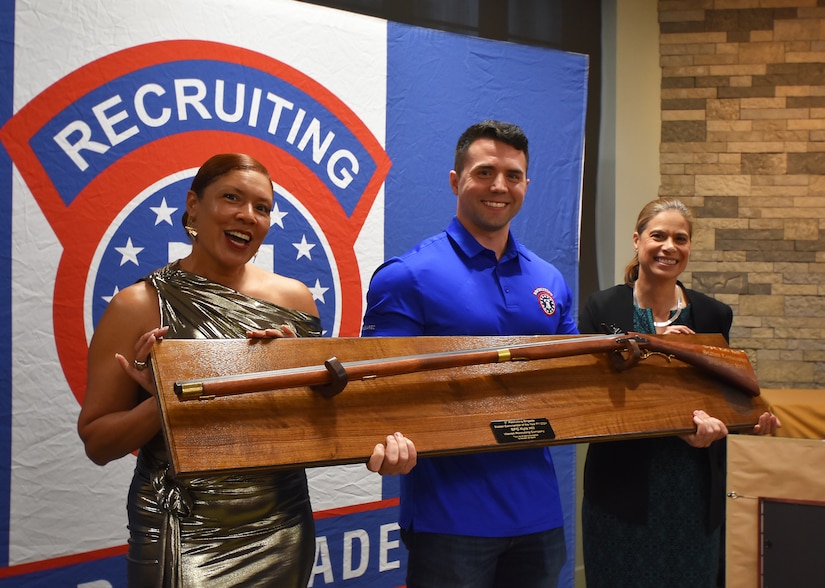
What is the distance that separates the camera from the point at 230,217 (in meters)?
1.67

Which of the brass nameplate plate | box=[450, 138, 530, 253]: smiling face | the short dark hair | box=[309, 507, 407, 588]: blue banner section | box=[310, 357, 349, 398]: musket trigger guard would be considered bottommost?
box=[309, 507, 407, 588]: blue banner section

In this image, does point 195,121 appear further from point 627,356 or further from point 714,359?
point 714,359

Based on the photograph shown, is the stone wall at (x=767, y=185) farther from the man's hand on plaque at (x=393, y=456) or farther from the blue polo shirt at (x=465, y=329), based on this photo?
the man's hand on plaque at (x=393, y=456)

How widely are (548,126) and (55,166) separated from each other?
192 centimetres

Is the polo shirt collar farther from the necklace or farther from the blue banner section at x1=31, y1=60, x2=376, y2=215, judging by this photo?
the blue banner section at x1=31, y1=60, x2=376, y2=215

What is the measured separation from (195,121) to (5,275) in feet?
2.41

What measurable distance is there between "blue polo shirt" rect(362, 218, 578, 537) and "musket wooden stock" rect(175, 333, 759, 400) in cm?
13

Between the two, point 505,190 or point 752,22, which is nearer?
point 505,190

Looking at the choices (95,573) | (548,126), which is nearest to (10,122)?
(95,573)

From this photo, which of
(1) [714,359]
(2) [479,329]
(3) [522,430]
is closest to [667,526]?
(1) [714,359]

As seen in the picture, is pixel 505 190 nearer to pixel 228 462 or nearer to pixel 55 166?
pixel 228 462

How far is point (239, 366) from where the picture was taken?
1459 millimetres

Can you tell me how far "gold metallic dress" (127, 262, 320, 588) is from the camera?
1558 millimetres

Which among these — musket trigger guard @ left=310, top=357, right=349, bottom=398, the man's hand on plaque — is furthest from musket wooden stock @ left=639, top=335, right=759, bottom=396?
musket trigger guard @ left=310, top=357, right=349, bottom=398
